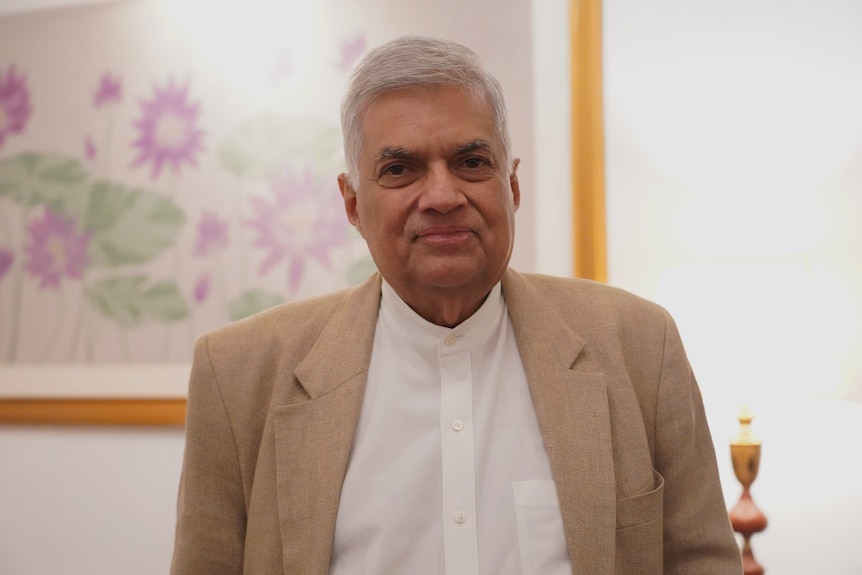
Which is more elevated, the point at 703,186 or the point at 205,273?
the point at 703,186

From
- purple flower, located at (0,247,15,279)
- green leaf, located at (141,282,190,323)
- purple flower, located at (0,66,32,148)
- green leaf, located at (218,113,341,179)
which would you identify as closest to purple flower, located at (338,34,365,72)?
green leaf, located at (218,113,341,179)

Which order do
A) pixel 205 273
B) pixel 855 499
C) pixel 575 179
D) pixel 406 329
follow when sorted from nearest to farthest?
pixel 406 329, pixel 855 499, pixel 575 179, pixel 205 273

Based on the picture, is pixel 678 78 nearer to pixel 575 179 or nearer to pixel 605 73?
pixel 605 73

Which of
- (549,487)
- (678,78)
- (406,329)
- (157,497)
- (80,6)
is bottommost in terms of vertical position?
(157,497)

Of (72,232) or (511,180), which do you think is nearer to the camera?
(511,180)

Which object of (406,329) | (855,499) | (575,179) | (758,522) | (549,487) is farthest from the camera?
(575,179)

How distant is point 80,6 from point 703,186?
72.2 inches

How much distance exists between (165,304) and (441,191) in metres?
1.29

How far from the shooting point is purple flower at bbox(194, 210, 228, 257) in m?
2.13

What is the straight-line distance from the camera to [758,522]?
1.64 metres

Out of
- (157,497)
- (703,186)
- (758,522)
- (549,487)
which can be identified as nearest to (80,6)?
(157,497)

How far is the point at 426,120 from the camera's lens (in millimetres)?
1181

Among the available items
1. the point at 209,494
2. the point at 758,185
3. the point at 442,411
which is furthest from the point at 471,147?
the point at 758,185

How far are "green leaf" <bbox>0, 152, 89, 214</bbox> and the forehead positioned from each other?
54.8 inches
